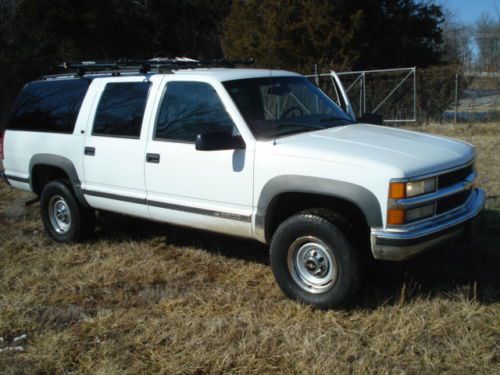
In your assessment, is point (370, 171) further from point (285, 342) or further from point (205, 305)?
point (205, 305)

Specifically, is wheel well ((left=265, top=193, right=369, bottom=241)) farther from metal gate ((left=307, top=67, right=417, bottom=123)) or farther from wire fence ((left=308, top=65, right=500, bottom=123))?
metal gate ((left=307, top=67, right=417, bottom=123))

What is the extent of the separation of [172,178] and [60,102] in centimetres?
197

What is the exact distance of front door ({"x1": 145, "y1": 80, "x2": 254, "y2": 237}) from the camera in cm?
425

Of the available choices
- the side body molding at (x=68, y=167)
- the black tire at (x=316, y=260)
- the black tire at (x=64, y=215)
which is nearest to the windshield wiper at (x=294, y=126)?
the black tire at (x=316, y=260)

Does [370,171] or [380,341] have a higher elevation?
[370,171]

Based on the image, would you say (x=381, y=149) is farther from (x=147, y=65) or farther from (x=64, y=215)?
(x=64, y=215)

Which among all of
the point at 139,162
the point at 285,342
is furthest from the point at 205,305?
the point at 139,162

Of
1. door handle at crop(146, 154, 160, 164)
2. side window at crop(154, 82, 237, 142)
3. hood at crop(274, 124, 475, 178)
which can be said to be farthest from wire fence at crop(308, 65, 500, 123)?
hood at crop(274, 124, 475, 178)

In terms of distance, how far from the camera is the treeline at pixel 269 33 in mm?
18250

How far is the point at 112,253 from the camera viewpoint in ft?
18.0

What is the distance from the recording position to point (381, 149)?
385 cm

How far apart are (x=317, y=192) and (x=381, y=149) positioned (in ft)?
1.85

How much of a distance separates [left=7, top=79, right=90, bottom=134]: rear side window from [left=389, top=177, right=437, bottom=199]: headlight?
3.51m

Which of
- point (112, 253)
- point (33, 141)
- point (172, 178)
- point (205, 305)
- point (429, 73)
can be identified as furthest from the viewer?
point (429, 73)
